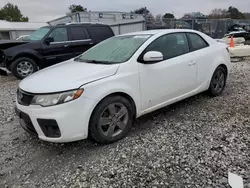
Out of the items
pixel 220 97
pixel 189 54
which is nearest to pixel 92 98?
pixel 189 54

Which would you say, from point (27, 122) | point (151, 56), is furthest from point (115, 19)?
point (27, 122)

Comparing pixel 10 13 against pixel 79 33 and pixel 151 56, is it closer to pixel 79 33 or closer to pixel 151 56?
pixel 79 33

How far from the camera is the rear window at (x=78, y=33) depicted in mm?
7693

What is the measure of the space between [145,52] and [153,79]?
1.40 ft

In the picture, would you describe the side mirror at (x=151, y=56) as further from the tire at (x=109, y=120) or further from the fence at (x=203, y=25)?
the fence at (x=203, y=25)

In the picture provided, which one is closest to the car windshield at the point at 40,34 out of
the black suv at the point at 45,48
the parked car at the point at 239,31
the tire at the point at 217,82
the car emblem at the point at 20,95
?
the black suv at the point at 45,48

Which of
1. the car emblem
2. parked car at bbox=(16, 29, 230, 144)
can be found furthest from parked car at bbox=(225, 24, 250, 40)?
the car emblem

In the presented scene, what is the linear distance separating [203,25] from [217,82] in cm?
1478

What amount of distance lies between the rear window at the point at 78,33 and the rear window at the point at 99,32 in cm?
28

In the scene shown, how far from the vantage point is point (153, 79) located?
331cm

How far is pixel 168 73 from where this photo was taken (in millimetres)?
3488

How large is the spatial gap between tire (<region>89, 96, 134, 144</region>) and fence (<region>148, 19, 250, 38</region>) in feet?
46.1

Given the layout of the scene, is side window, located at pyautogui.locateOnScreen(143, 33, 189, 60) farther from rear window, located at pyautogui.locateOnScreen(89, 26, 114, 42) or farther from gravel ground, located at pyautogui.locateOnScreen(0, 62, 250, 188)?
rear window, located at pyautogui.locateOnScreen(89, 26, 114, 42)

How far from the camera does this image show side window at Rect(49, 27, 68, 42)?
736cm
